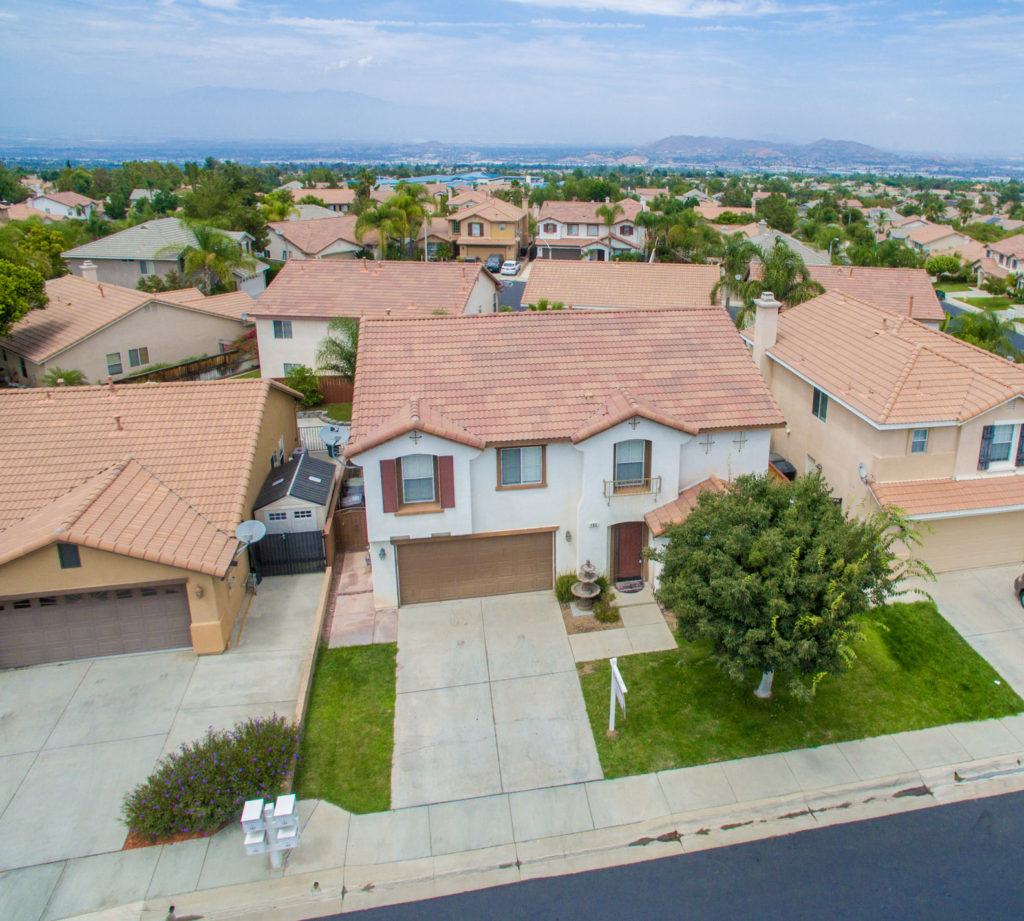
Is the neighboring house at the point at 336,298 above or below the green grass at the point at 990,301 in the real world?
above

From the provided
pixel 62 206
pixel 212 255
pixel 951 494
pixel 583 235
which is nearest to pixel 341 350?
pixel 212 255

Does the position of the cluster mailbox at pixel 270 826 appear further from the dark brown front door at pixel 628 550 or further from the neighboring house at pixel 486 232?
the neighboring house at pixel 486 232

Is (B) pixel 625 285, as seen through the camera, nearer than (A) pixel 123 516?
No

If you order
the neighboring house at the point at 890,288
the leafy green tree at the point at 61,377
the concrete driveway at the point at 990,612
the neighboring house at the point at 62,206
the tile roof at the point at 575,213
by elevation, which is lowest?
the concrete driveway at the point at 990,612

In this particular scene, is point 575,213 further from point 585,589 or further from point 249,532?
point 249,532

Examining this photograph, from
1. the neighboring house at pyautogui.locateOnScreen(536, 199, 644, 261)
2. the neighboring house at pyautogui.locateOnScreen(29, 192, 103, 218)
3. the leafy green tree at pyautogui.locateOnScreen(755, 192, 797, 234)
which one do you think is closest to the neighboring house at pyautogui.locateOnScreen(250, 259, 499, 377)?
the neighboring house at pyautogui.locateOnScreen(536, 199, 644, 261)

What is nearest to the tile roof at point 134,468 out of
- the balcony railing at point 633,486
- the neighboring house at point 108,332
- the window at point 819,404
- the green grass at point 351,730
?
the green grass at point 351,730

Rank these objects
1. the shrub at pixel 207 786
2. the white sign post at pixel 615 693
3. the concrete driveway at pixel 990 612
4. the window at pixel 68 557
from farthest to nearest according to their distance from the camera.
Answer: the concrete driveway at pixel 990 612, the window at pixel 68 557, the white sign post at pixel 615 693, the shrub at pixel 207 786
